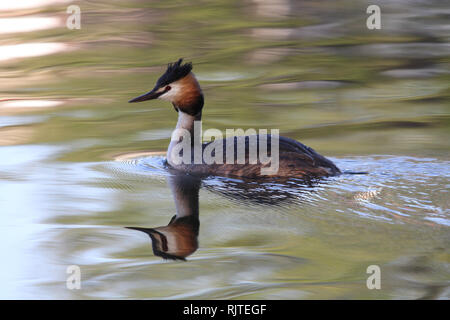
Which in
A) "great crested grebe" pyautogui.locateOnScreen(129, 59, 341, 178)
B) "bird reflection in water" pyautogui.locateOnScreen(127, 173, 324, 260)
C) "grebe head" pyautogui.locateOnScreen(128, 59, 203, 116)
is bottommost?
"bird reflection in water" pyautogui.locateOnScreen(127, 173, 324, 260)

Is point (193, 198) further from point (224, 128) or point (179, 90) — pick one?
point (224, 128)

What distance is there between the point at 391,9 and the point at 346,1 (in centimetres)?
115

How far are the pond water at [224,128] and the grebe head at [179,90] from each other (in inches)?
22.4

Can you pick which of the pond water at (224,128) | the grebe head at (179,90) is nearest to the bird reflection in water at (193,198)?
the pond water at (224,128)

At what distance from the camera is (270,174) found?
590 centimetres

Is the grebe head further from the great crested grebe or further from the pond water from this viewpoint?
the pond water

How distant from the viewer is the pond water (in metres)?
4.24

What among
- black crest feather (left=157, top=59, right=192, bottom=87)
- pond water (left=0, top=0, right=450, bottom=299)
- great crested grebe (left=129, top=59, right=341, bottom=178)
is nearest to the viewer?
pond water (left=0, top=0, right=450, bottom=299)

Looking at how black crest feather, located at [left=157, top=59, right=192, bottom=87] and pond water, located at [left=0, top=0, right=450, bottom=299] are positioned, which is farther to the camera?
black crest feather, located at [left=157, top=59, right=192, bottom=87]

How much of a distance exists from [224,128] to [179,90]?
1245 millimetres

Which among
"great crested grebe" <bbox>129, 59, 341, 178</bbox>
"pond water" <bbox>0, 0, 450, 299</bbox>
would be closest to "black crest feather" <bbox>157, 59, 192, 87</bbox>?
"great crested grebe" <bbox>129, 59, 341, 178</bbox>

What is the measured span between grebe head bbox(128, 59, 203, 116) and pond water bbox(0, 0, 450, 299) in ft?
1.86

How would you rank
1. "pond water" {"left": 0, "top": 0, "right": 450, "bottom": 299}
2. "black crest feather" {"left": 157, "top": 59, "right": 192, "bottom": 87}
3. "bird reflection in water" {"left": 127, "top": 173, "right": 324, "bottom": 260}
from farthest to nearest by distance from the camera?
"black crest feather" {"left": 157, "top": 59, "right": 192, "bottom": 87} < "bird reflection in water" {"left": 127, "top": 173, "right": 324, "bottom": 260} < "pond water" {"left": 0, "top": 0, "right": 450, "bottom": 299}

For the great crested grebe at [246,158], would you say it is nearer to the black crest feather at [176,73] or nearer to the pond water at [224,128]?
the black crest feather at [176,73]
